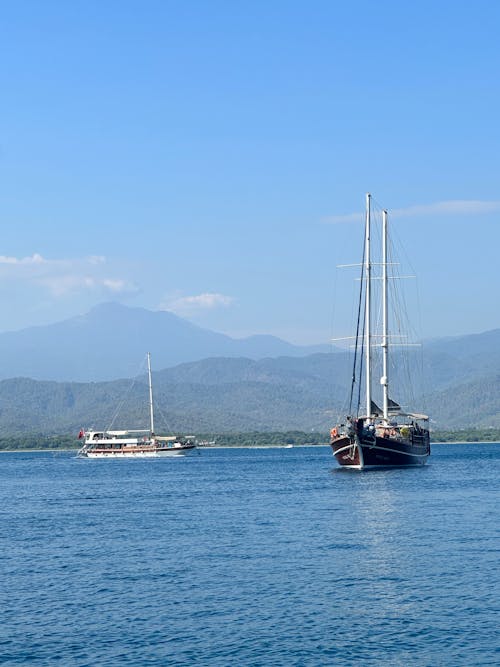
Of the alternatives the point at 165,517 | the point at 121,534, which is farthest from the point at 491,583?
the point at 165,517

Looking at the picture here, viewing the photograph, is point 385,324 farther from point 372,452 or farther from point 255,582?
point 255,582

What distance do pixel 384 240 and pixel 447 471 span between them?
31876 mm

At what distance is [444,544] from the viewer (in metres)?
61.2

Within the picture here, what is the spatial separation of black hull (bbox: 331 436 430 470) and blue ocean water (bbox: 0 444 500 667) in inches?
1121

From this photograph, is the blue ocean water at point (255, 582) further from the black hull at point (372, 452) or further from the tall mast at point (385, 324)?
the tall mast at point (385, 324)

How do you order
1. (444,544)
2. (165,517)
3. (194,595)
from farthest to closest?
(165,517) < (444,544) < (194,595)

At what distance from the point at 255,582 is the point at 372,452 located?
75.6 metres

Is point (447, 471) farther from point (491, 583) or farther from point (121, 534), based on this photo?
point (491, 583)

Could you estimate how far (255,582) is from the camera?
50375 mm

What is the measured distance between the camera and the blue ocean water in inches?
1524

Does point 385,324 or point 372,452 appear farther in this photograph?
point 385,324

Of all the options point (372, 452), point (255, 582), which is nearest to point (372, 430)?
point (372, 452)

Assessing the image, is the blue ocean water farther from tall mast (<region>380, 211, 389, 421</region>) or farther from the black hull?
tall mast (<region>380, 211, 389, 421</region>)

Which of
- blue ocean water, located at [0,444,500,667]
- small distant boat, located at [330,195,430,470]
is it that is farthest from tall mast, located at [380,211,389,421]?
blue ocean water, located at [0,444,500,667]
